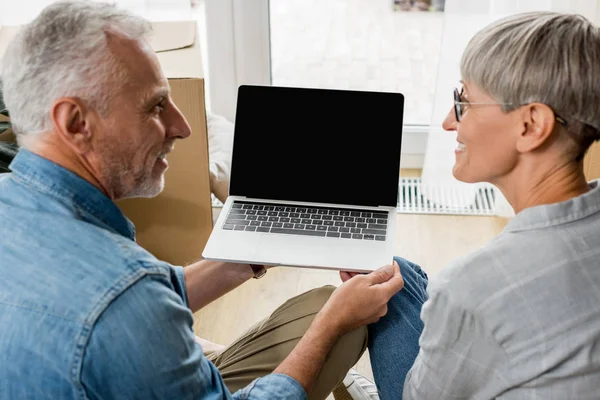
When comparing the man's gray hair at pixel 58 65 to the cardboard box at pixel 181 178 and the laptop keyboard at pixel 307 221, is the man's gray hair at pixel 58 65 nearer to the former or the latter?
the laptop keyboard at pixel 307 221

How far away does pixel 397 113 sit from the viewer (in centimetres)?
169

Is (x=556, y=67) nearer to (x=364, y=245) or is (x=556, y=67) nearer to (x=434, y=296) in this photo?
(x=434, y=296)

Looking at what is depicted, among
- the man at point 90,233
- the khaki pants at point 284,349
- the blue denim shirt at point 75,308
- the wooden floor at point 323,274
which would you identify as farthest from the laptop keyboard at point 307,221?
the blue denim shirt at point 75,308

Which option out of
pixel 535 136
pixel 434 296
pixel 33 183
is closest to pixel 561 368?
pixel 434 296

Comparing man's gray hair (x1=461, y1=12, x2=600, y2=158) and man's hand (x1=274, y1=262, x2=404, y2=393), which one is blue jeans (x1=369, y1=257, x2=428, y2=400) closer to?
man's hand (x1=274, y1=262, x2=404, y2=393)

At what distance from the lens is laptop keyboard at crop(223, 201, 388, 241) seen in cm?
165

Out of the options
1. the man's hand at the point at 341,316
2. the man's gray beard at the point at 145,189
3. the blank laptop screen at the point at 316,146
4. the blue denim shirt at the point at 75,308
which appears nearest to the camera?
the blue denim shirt at the point at 75,308

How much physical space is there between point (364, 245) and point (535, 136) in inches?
21.2

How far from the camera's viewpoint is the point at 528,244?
1.08 meters

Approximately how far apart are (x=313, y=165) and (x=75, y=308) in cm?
89

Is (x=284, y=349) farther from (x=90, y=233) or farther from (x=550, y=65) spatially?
(x=550, y=65)

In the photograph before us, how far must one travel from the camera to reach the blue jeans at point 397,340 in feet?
4.48

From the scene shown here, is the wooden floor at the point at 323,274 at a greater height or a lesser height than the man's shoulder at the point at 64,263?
lesser

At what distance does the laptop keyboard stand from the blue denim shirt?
64cm
